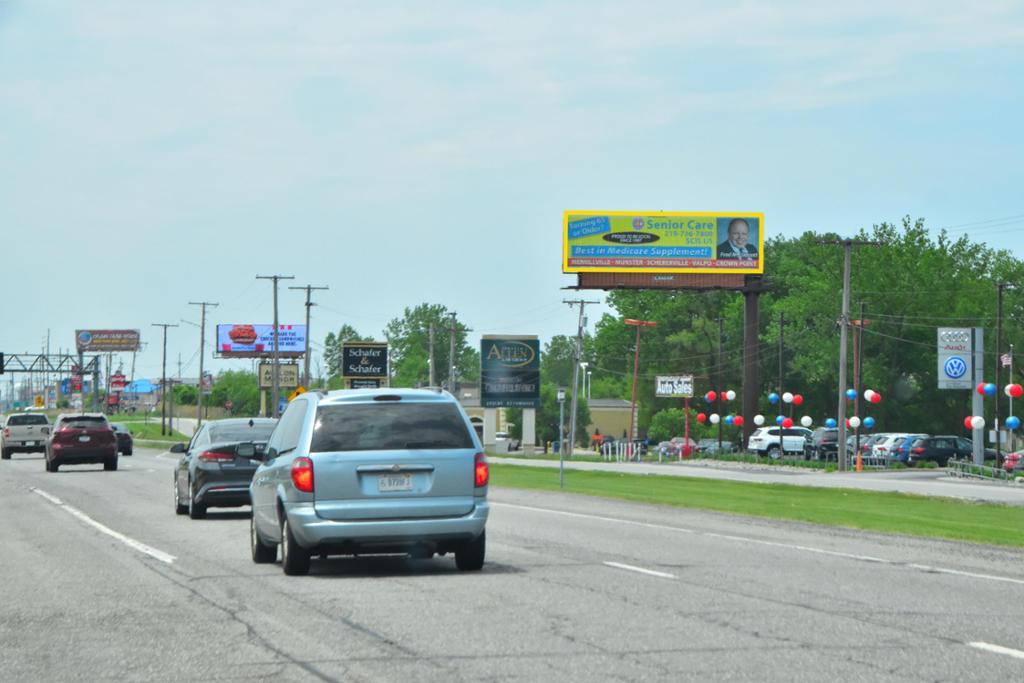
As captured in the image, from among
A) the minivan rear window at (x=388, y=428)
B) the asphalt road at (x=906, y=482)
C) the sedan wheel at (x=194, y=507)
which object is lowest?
the asphalt road at (x=906, y=482)

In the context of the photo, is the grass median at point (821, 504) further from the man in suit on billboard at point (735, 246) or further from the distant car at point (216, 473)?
the man in suit on billboard at point (735, 246)

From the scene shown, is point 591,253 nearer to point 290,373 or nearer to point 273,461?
point 290,373

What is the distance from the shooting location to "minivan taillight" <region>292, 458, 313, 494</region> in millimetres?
14266

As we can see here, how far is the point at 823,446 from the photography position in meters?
Result: 79.7

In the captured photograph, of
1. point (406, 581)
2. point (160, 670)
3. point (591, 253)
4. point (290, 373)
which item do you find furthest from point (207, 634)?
point (290, 373)

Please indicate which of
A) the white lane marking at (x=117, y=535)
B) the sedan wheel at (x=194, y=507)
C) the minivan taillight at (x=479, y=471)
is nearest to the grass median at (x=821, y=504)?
the minivan taillight at (x=479, y=471)

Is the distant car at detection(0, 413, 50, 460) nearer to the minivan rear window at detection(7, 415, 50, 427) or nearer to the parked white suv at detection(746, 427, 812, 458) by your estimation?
the minivan rear window at detection(7, 415, 50, 427)

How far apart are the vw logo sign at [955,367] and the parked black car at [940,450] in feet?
30.4

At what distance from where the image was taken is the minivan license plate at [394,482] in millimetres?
14367

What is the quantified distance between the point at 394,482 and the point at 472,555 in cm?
114

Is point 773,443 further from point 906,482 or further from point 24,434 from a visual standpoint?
point 24,434

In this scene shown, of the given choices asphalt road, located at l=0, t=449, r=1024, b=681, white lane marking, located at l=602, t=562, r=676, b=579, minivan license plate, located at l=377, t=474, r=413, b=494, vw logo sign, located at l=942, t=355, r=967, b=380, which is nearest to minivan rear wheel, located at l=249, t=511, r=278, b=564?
asphalt road, located at l=0, t=449, r=1024, b=681

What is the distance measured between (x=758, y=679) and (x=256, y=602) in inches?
204

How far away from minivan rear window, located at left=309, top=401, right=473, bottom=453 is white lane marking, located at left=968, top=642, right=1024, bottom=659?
19.8ft
